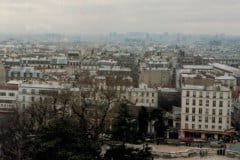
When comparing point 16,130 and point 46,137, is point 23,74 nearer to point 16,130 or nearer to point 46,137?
point 16,130

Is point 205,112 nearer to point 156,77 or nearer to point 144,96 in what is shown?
point 144,96

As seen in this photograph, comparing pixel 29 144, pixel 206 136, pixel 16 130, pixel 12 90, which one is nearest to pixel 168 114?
Result: pixel 206 136

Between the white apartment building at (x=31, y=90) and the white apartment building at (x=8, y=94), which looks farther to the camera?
the white apartment building at (x=8, y=94)

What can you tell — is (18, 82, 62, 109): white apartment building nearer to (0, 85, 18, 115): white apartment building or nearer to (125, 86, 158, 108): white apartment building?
(0, 85, 18, 115): white apartment building

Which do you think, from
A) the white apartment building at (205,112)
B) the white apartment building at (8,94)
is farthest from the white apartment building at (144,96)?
the white apartment building at (8,94)

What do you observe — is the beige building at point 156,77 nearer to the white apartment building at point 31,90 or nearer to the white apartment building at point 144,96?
the white apartment building at point 144,96

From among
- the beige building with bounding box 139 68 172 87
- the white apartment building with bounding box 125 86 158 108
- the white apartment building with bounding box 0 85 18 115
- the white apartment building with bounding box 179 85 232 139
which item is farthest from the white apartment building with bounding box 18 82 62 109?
the beige building with bounding box 139 68 172 87
